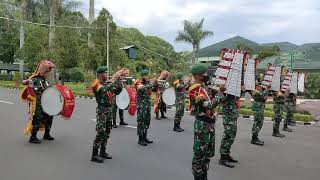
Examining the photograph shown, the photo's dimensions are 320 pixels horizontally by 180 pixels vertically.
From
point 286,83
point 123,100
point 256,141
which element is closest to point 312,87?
point 286,83

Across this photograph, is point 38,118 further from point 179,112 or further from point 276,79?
point 276,79

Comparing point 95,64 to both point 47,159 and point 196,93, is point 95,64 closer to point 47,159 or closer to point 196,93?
point 47,159

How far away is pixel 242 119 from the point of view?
17.0 metres

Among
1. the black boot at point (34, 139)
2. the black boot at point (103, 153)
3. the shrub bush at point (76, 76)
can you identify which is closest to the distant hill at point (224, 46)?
the shrub bush at point (76, 76)

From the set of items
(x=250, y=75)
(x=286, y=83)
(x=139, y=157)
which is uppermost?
(x=250, y=75)

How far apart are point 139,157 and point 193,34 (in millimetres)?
42164

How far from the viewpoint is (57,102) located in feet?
30.4

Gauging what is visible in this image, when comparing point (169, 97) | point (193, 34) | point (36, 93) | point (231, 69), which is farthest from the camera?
point (193, 34)

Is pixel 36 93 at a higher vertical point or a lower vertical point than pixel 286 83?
lower

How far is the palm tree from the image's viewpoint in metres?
49.6

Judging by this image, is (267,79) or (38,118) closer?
(38,118)

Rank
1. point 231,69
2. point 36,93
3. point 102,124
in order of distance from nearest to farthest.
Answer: point 231,69 < point 102,124 < point 36,93

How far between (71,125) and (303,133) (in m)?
7.36

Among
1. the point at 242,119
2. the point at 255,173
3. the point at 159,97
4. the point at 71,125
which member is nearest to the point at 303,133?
the point at 242,119
